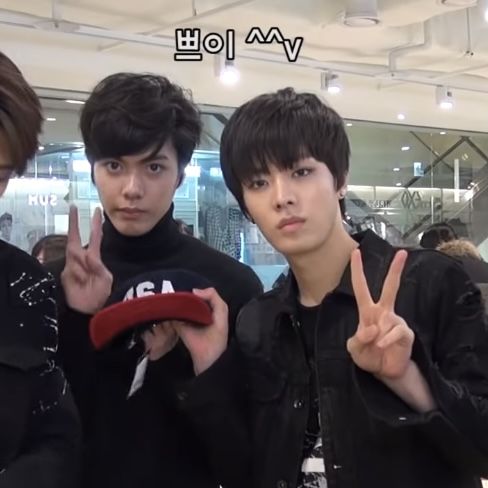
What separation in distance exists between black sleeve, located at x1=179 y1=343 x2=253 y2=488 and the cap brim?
94mm

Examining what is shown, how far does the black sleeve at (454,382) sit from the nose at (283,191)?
279mm

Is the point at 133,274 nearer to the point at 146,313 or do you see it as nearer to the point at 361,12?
the point at 146,313

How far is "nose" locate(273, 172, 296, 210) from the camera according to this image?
1.40m

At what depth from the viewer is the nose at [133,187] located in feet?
5.35

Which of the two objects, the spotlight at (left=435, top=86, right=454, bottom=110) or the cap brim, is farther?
the spotlight at (left=435, top=86, right=454, bottom=110)

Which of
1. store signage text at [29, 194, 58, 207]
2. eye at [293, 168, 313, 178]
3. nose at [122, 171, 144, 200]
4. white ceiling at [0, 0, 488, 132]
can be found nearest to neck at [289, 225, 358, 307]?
eye at [293, 168, 313, 178]

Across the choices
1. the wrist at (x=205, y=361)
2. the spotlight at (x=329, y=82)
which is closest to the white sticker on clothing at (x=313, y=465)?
the wrist at (x=205, y=361)

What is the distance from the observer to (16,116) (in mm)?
1243

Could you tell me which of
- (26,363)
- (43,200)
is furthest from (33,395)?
(43,200)

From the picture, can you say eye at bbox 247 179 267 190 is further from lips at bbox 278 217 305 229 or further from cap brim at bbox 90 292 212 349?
cap brim at bbox 90 292 212 349

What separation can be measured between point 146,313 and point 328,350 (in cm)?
31

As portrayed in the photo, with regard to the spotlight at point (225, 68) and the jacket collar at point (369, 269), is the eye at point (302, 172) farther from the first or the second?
the spotlight at point (225, 68)

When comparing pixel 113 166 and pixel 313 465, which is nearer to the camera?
pixel 313 465

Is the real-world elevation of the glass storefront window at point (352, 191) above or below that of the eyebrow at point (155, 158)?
below
